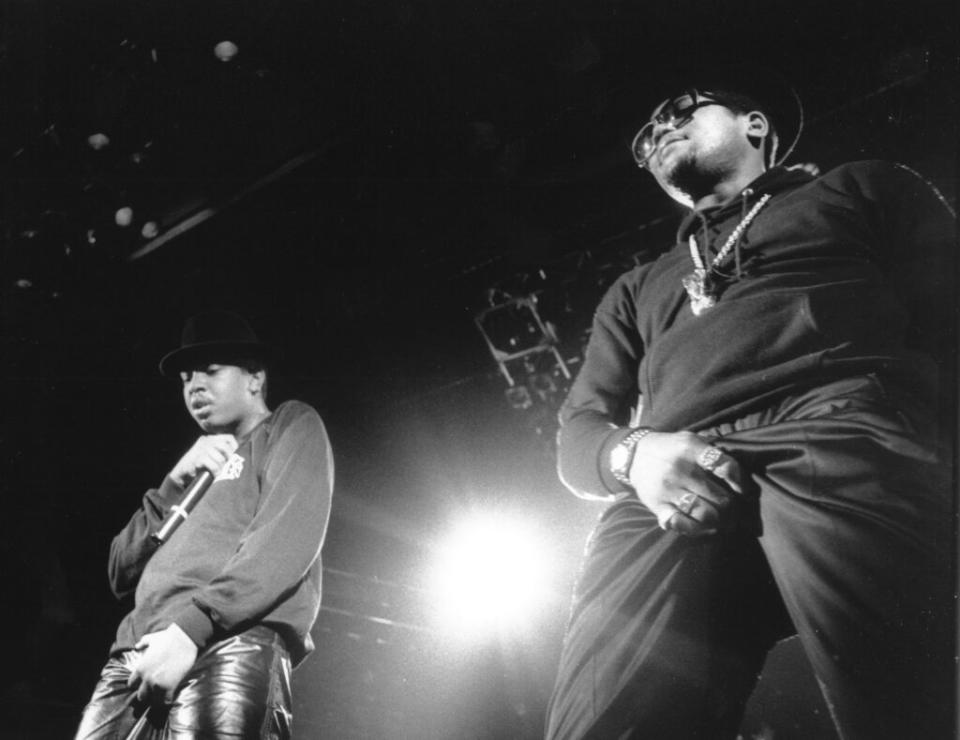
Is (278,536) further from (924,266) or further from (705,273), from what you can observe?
(924,266)

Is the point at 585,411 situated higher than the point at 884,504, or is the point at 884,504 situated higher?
the point at 585,411

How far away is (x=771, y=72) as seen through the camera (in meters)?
1.62

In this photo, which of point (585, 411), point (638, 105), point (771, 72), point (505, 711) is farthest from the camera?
point (505, 711)

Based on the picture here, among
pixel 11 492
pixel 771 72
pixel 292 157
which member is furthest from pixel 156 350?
pixel 771 72

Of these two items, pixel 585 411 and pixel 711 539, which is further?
pixel 585 411

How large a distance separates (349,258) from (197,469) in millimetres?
899

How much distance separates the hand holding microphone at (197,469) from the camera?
186cm

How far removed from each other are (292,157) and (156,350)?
0.71 meters

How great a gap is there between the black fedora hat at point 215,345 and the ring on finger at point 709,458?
141 centimetres

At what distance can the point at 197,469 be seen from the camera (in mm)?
1981

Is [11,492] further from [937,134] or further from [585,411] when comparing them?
[937,134]

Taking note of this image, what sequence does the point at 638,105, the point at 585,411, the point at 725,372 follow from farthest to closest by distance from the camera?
the point at 638,105, the point at 585,411, the point at 725,372

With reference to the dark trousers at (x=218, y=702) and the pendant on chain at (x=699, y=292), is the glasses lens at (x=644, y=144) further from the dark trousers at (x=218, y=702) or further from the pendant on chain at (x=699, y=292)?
the dark trousers at (x=218, y=702)

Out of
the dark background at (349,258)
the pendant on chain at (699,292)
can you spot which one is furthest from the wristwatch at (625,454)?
the dark background at (349,258)
